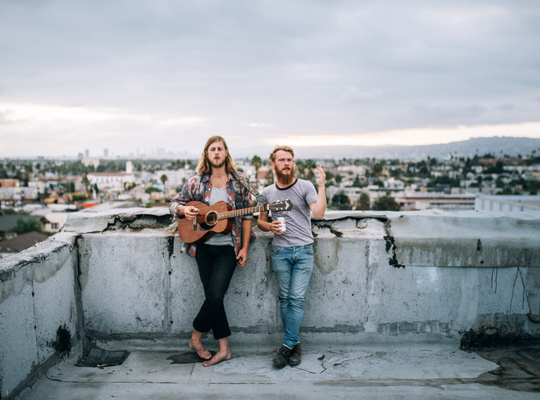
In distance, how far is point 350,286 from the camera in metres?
2.83

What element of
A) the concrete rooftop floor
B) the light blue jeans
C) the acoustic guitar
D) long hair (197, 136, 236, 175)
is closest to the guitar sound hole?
the acoustic guitar

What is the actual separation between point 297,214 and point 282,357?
38.6 inches

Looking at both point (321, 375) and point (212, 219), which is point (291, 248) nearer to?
point (212, 219)

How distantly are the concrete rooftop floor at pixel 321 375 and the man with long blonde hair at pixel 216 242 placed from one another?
21cm

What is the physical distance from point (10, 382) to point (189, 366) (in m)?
1.02

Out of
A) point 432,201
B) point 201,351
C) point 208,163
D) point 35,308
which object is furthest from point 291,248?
point 432,201

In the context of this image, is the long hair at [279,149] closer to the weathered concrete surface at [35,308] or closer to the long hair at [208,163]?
the long hair at [208,163]

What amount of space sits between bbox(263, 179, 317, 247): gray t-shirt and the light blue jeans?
50 mm

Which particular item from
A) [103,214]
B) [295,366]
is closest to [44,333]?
[103,214]

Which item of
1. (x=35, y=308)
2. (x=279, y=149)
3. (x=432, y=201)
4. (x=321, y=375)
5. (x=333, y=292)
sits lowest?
(x=432, y=201)

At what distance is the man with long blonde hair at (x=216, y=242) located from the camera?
2.52 meters

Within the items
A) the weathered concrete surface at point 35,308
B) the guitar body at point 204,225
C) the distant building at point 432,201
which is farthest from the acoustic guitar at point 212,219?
the distant building at point 432,201

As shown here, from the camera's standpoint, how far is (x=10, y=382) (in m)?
2.02

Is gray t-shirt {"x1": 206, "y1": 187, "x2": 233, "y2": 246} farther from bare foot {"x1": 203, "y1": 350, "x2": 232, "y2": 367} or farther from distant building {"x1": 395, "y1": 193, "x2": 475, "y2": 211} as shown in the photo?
Answer: distant building {"x1": 395, "y1": 193, "x2": 475, "y2": 211}
